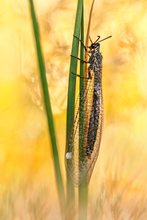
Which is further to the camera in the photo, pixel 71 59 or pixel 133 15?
pixel 133 15

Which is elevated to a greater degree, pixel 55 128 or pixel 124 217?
pixel 55 128

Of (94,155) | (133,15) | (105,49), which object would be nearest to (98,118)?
(94,155)

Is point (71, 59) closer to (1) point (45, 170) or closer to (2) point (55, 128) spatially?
(2) point (55, 128)

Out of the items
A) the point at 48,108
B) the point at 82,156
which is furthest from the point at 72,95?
the point at 82,156

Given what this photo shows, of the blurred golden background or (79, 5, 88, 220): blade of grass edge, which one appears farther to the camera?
the blurred golden background

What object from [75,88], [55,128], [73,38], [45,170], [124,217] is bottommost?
[124,217]

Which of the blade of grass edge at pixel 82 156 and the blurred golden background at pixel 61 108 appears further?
the blurred golden background at pixel 61 108
